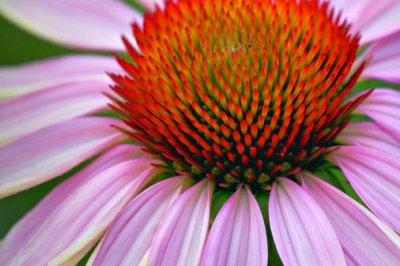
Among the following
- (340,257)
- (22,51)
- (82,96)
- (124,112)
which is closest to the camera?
(340,257)

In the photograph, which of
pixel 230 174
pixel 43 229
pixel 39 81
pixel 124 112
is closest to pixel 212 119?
pixel 230 174

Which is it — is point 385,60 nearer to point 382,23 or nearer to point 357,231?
point 382,23

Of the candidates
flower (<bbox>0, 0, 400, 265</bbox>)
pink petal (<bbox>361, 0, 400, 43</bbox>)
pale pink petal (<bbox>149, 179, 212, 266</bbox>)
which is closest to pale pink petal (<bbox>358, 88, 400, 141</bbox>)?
flower (<bbox>0, 0, 400, 265</bbox>)

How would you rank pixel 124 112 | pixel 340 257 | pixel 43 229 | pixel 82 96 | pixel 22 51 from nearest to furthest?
pixel 340 257
pixel 43 229
pixel 124 112
pixel 82 96
pixel 22 51

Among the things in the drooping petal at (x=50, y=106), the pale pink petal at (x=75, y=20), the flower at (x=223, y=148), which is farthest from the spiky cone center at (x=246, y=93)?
the pale pink petal at (x=75, y=20)

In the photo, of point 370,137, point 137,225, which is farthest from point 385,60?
point 137,225

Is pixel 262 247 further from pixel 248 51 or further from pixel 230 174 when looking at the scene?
pixel 248 51
